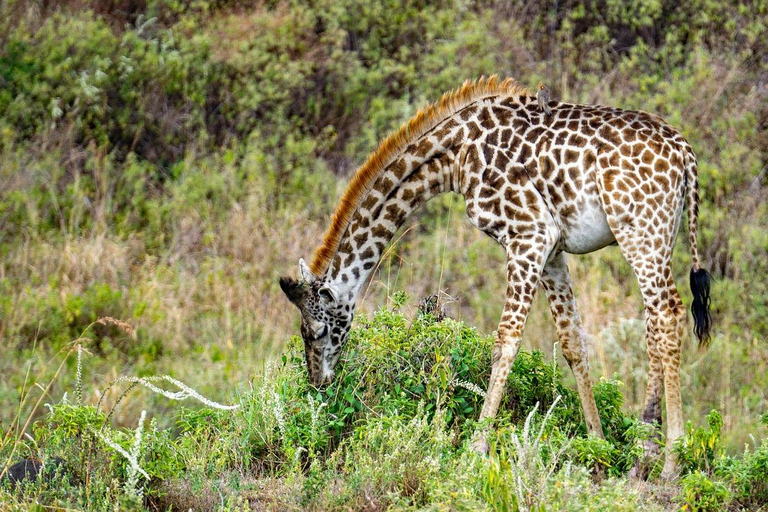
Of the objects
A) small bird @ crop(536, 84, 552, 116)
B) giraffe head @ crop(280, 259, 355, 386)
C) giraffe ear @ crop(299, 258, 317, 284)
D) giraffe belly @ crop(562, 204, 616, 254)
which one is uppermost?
small bird @ crop(536, 84, 552, 116)

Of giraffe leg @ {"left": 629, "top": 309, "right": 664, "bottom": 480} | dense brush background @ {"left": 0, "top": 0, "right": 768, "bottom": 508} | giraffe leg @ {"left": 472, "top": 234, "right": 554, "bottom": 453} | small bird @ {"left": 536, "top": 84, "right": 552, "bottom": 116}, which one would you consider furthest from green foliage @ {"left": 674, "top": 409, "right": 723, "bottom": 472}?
dense brush background @ {"left": 0, "top": 0, "right": 768, "bottom": 508}

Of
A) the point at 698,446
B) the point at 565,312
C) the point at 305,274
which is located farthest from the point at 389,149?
the point at 698,446

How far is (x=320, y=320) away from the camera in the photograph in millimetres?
7797

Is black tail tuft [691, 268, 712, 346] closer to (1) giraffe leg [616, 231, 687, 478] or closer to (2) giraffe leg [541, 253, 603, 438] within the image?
(1) giraffe leg [616, 231, 687, 478]

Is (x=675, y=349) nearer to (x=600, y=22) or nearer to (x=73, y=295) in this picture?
(x=73, y=295)

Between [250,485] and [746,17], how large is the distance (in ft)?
36.2

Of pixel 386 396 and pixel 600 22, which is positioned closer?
pixel 386 396

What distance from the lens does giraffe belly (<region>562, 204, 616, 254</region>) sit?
741 cm

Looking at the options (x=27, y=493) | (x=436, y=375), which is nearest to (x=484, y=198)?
(x=436, y=375)

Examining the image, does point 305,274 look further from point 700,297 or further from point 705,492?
point 705,492

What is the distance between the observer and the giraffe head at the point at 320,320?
7.77 m

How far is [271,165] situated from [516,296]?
6.84 metres

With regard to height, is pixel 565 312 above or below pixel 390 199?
below

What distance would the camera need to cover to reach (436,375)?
7535 millimetres
